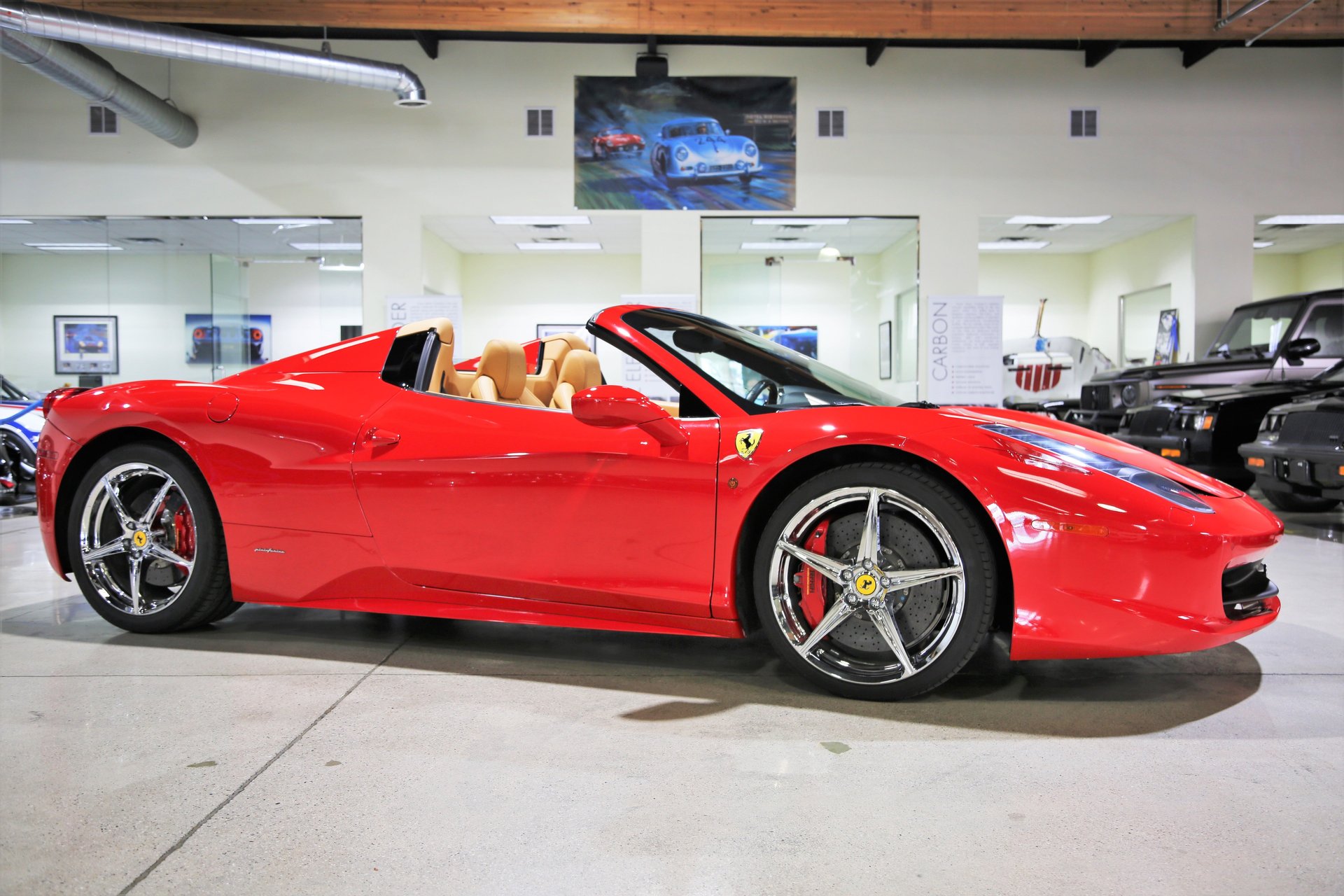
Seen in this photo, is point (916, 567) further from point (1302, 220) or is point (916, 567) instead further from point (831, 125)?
point (1302, 220)

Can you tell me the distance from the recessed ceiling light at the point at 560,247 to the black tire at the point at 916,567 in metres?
13.0

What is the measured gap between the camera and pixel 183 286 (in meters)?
10.8

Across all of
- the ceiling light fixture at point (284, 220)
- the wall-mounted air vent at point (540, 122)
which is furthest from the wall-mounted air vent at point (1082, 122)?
the ceiling light fixture at point (284, 220)

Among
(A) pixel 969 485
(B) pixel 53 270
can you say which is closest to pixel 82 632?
(A) pixel 969 485

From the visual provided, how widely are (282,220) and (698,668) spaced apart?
9597mm

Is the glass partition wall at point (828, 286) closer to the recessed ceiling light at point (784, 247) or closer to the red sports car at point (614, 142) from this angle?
the recessed ceiling light at point (784, 247)

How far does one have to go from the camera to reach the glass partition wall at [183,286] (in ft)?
34.7

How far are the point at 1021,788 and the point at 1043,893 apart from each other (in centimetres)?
42

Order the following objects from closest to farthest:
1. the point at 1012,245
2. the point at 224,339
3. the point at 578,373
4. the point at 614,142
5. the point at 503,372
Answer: the point at 503,372, the point at 578,373, the point at 614,142, the point at 224,339, the point at 1012,245

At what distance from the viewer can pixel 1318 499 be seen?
6.82 m

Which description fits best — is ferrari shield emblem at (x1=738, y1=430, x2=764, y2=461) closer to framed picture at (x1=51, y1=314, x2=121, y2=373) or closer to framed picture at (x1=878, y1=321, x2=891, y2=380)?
framed picture at (x1=878, y1=321, x2=891, y2=380)

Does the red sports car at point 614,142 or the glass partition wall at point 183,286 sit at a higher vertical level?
the red sports car at point 614,142

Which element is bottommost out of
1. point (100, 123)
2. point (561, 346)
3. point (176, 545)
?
point (176, 545)

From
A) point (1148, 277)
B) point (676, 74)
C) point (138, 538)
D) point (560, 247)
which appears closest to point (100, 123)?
point (676, 74)
